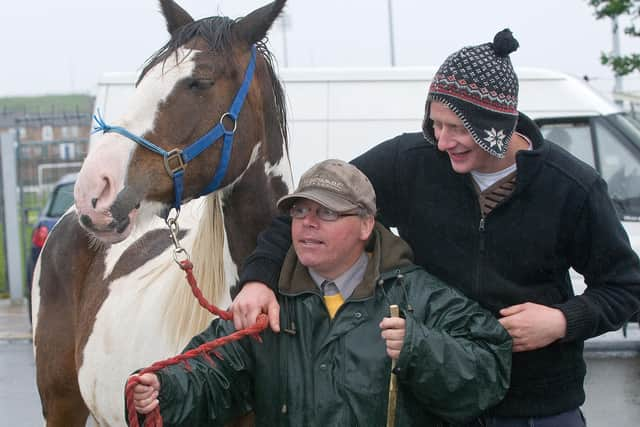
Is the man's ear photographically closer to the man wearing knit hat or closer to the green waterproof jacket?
the green waterproof jacket

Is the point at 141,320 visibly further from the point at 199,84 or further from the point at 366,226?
the point at 366,226

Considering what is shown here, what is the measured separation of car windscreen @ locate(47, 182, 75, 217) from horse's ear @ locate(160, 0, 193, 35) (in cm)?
734

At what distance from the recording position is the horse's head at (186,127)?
258cm

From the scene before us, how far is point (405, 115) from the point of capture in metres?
7.15

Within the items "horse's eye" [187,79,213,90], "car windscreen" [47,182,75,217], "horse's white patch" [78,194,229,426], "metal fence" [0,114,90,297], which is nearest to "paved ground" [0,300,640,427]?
"car windscreen" [47,182,75,217]

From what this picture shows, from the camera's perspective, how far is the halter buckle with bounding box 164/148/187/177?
2699 mm

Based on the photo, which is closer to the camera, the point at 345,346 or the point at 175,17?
the point at 345,346

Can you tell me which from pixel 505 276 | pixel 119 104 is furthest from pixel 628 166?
pixel 505 276

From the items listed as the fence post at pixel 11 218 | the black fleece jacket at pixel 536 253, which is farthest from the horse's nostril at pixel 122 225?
the fence post at pixel 11 218

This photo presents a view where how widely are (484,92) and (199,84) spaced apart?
0.99 m

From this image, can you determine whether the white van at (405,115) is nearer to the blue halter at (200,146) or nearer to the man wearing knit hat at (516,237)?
the blue halter at (200,146)

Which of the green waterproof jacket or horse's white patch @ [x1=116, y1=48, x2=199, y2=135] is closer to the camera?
the green waterproof jacket

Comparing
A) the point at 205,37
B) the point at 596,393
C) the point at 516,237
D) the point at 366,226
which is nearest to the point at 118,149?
the point at 205,37

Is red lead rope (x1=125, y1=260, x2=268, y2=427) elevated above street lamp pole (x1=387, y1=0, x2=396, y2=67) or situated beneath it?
situated beneath
